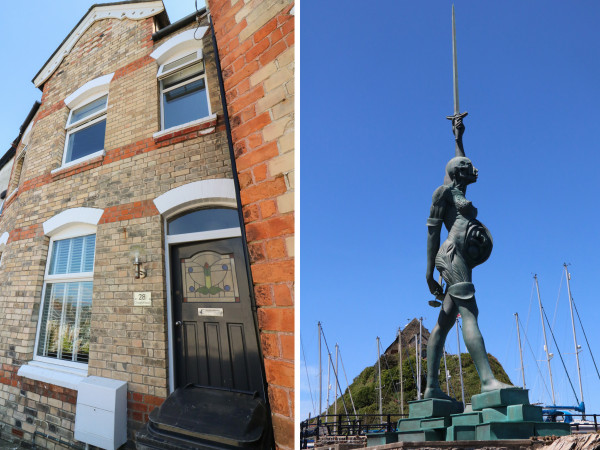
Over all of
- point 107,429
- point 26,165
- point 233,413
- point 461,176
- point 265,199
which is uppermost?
point 26,165

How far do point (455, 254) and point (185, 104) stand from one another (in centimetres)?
423

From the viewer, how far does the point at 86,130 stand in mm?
7641

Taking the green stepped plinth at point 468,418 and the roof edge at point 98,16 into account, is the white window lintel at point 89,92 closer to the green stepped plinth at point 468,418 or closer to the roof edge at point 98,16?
the roof edge at point 98,16

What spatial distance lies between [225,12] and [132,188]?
4.03 meters

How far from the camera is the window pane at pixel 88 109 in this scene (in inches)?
293

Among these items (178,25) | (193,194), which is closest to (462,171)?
(193,194)

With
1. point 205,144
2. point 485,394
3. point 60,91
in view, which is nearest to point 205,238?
point 205,144

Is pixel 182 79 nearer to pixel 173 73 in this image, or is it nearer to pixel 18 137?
pixel 173 73

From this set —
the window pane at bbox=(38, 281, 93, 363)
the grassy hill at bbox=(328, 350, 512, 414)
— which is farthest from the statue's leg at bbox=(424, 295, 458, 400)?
the grassy hill at bbox=(328, 350, 512, 414)

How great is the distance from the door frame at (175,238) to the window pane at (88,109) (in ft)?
10.1

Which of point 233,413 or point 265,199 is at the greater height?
point 265,199

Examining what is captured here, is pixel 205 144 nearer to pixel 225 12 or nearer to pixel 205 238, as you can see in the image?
pixel 205 238

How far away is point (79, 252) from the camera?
666 cm

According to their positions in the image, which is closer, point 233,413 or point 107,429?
point 233,413
